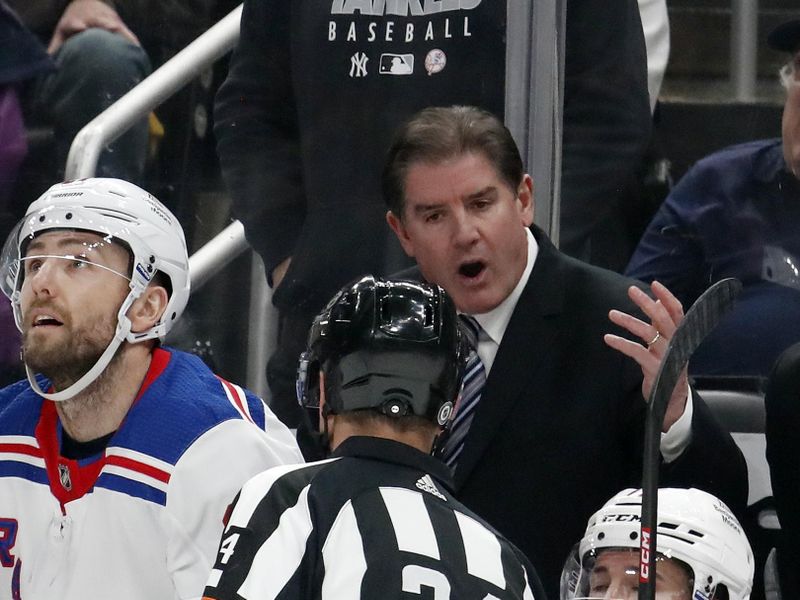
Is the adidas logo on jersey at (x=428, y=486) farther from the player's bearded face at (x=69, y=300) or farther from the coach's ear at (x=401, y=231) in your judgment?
the coach's ear at (x=401, y=231)

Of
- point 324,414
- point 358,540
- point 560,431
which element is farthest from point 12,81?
point 358,540

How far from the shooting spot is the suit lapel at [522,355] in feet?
9.96

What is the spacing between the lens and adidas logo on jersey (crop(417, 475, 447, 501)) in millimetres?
2086

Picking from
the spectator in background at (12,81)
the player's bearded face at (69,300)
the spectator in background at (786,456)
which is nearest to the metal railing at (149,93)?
the spectator in background at (12,81)

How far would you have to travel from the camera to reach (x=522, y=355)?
121 inches

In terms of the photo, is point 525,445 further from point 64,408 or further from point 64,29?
point 64,29

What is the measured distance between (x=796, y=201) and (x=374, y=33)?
3.08ft

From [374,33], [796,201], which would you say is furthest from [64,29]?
[796,201]

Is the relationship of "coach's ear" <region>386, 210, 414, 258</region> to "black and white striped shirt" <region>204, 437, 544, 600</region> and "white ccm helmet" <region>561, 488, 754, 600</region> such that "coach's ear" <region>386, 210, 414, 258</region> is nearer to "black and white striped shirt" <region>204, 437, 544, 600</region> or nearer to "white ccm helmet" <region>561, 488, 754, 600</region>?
"white ccm helmet" <region>561, 488, 754, 600</region>

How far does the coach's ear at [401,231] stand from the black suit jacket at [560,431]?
0.82 ft

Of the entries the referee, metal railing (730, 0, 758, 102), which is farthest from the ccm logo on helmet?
metal railing (730, 0, 758, 102)

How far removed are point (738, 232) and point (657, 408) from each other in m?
1.29

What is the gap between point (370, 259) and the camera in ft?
11.1

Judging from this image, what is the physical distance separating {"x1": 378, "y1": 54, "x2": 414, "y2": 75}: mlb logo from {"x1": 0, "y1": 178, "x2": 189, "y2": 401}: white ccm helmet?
676 millimetres
